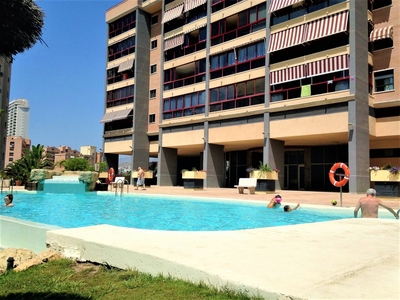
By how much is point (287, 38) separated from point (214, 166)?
11435 millimetres

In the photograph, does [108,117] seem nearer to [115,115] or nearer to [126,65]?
[115,115]

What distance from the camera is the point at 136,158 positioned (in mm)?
36125

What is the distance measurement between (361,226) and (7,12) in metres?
6.81

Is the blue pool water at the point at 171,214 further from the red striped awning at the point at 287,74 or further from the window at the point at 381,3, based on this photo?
the window at the point at 381,3

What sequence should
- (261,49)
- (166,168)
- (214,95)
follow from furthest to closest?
(166,168)
(214,95)
(261,49)

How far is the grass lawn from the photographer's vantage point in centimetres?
312

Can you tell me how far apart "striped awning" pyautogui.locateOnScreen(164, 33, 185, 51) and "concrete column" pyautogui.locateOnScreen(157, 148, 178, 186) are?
9.69m

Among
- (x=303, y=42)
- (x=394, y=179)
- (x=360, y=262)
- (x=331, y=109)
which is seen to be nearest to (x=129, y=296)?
(x=360, y=262)

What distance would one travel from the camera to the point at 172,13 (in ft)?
110

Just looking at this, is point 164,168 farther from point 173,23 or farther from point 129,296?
point 129,296

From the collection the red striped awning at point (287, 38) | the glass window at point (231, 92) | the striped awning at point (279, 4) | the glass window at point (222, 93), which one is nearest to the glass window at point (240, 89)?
the glass window at point (231, 92)

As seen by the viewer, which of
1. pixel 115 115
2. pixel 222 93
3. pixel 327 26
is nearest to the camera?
pixel 327 26

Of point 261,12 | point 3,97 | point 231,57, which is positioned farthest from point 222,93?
point 3,97

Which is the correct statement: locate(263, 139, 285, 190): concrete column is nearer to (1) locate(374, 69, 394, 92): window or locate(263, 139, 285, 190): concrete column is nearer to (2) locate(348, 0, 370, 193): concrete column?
(2) locate(348, 0, 370, 193): concrete column
